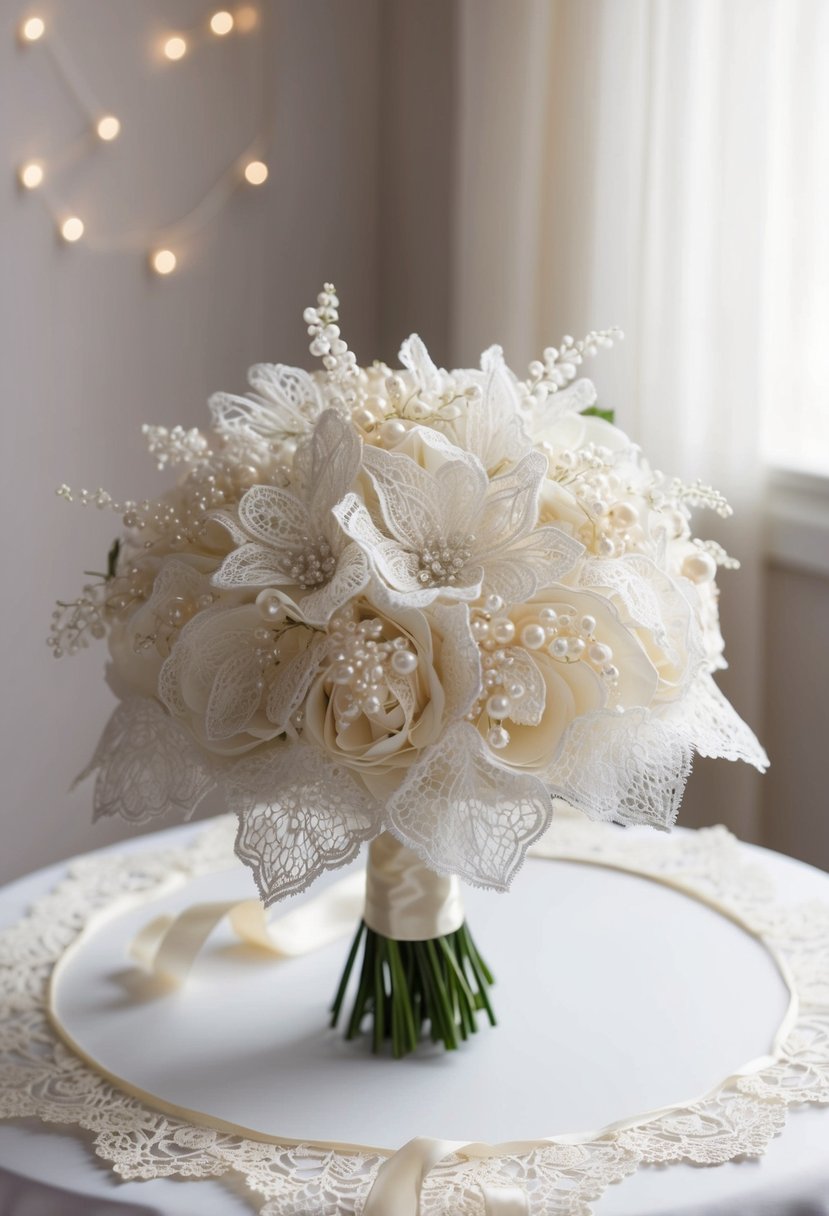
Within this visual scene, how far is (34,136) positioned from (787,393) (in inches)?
53.5

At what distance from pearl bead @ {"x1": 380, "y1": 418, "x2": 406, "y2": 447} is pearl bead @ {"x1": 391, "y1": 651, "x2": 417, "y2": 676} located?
17 centimetres

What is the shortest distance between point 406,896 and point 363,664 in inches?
10.3

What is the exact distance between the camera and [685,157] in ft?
6.15

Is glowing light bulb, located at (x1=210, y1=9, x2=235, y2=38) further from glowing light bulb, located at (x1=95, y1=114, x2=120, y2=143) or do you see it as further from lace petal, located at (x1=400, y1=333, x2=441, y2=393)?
lace petal, located at (x1=400, y1=333, x2=441, y2=393)

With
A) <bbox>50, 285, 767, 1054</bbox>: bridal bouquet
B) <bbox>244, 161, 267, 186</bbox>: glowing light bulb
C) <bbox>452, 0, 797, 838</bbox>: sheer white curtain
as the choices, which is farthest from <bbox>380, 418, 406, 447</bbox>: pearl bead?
<bbox>244, 161, 267, 186</bbox>: glowing light bulb

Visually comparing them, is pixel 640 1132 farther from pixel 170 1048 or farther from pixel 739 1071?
pixel 170 1048

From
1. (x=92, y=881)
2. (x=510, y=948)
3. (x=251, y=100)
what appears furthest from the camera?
(x=251, y=100)

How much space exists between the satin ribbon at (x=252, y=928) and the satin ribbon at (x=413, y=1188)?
1.17 feet

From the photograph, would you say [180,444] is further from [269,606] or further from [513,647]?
[513,647]

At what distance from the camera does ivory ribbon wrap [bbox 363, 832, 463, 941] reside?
1001 mm

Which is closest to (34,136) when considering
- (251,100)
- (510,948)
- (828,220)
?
(251,100)

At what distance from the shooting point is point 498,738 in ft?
2.72

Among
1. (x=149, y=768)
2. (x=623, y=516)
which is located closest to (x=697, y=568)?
(x=623, y=516)

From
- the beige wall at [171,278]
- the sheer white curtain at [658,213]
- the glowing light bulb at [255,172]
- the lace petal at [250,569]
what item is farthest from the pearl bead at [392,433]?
the glowing light bulb at [255,172]
